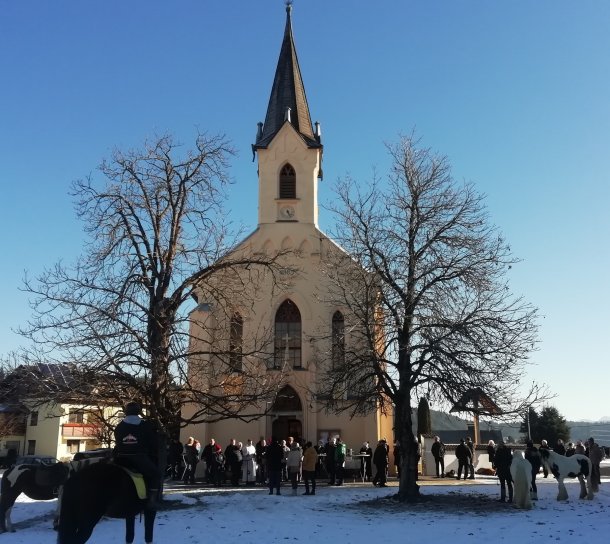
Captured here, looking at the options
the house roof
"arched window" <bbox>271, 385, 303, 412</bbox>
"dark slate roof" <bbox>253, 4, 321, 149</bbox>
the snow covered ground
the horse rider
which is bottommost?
the snow covered ground

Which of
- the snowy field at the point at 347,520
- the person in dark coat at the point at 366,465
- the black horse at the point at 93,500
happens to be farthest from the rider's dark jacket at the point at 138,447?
the person in dark coat at the point at 366,465

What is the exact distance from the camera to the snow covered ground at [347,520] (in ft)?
35.0

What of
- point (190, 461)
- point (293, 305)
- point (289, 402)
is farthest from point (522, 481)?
point (293, 305)

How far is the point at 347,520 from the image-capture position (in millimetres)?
12625

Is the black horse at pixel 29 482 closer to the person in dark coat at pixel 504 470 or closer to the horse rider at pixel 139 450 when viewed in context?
Result: the horse rider at pixel 139 450

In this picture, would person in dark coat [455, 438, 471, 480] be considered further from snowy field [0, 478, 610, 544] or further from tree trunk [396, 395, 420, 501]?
tree trunk [396, 395, 420, 501]

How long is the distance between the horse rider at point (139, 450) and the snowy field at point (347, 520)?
8.90 ft

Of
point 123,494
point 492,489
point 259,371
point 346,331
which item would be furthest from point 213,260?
point 492,489

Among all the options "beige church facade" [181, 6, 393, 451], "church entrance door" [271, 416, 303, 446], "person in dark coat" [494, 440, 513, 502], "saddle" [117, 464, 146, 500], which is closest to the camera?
"saddle" [117, 464, 146, 500]

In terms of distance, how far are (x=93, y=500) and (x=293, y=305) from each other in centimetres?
1943

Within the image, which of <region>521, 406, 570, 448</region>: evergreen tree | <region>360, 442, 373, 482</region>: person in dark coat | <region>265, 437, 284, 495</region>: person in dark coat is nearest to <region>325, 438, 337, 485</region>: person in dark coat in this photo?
<region>360, 442, 373, 482</region>: person in dark coat

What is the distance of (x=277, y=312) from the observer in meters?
26.5

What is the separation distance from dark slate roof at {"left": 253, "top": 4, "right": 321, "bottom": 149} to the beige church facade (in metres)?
0.14

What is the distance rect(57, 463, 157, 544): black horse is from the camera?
7172 millimetres
